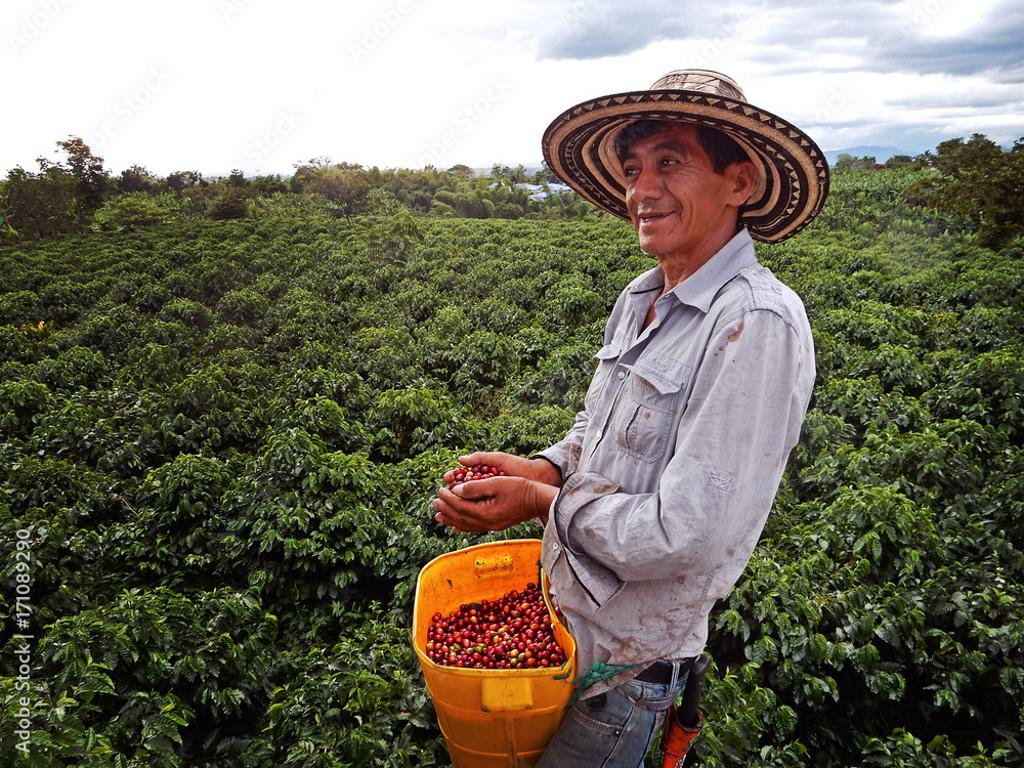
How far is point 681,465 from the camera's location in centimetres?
141

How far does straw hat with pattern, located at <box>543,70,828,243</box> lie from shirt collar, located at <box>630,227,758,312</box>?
0.80ft

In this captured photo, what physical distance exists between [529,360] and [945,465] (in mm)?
6126

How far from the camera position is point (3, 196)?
103ft

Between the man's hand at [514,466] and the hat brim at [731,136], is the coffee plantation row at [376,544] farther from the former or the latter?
the hat brim at [731,136]

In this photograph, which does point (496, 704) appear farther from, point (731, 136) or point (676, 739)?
point (731, 136)

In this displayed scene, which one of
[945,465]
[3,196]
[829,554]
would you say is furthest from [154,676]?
[3,196]

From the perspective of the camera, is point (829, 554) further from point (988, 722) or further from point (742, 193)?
point (742, 193)

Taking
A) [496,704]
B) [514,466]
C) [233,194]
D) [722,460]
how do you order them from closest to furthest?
1. [722,460]
2. [496,704]
3. [514,466]
4. [233,194]

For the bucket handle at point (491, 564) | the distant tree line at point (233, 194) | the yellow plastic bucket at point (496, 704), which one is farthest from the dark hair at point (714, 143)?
the distant tree line at point (233, 194)

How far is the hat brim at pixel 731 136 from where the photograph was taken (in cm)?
164

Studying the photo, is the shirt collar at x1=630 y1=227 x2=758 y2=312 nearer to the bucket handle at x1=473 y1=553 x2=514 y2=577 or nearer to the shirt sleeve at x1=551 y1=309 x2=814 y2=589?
the shirt sleeve at x1=551 y1=309 x2=814 y2=589

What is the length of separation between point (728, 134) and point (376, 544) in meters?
4.06

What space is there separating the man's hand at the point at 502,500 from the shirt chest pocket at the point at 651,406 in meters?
0.29

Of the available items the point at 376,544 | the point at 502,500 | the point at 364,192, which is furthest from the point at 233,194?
the point at 502,500
